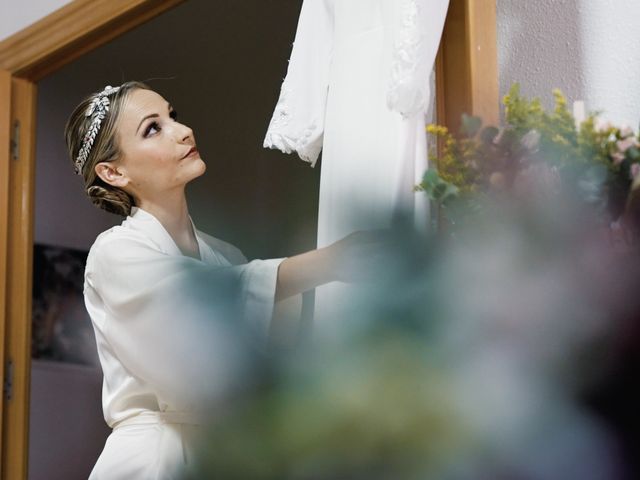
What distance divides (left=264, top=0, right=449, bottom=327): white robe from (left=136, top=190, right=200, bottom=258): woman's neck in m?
0.25

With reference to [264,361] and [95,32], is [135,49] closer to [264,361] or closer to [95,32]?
[95,32]

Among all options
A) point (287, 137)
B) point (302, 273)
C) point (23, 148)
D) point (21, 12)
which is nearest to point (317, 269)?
point (302, 273)

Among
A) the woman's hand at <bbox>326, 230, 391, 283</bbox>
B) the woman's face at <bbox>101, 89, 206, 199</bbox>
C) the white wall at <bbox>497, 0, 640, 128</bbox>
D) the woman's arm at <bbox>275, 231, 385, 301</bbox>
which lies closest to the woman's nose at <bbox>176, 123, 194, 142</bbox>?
the woman's face at <bbox>101, 89, 206, 199</bbox>

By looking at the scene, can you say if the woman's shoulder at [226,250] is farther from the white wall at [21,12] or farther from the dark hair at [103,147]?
the white wall at [21,12]

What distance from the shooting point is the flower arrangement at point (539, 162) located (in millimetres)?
1015

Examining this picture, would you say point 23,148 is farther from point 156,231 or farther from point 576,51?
point 576,51

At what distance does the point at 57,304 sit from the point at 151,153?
2.10 metres

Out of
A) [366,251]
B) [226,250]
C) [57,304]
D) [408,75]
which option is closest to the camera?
[366,251]

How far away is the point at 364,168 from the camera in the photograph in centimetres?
180

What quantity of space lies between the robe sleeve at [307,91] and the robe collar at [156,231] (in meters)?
0.25

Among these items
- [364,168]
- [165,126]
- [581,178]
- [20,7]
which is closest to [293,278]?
[364,168]

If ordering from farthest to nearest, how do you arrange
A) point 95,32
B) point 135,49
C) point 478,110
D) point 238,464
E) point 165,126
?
1. point 135,49
2. point 95,32
3. point 165,126
4. point 478,110
5. point 238,464

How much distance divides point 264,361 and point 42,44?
7.56 ft

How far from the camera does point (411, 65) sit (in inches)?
68.8
